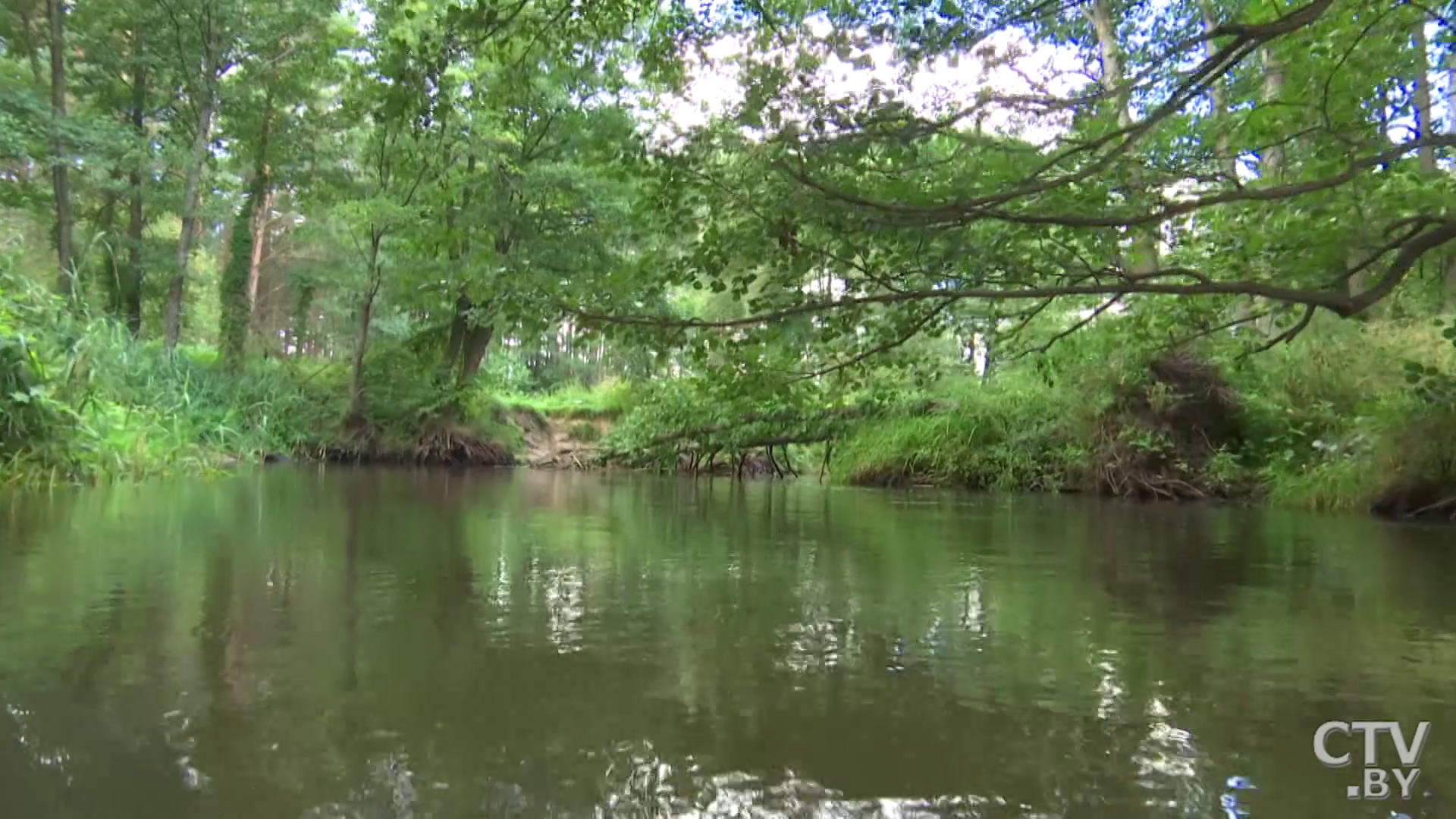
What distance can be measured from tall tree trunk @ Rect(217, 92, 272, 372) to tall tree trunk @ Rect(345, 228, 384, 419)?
175cm

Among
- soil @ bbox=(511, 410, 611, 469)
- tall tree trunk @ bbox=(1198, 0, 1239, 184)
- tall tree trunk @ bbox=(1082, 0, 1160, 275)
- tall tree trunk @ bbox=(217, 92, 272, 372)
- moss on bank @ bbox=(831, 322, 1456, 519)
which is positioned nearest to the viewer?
tall tree trunk @ bbox=(1082, 0, 1160, 275)

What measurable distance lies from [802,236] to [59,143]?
1102 cm

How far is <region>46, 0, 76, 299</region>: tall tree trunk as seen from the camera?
10195 mm

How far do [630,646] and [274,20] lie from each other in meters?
12.6

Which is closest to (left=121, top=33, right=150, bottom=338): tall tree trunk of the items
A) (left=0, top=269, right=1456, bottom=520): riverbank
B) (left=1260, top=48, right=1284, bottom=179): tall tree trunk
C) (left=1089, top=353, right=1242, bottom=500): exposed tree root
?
(left=0, top=269, right=1456, bottom=520): riverbank

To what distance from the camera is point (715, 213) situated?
12.0ft

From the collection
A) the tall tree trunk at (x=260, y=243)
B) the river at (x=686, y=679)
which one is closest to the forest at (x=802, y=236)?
the river at (x=686, y=679)

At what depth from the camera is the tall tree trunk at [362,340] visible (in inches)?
473

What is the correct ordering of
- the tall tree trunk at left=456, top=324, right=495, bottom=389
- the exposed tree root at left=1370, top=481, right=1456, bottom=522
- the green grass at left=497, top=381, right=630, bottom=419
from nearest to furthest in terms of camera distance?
1. the exposed tree root at left=1370, top=481, right=1456, bottom=522
2. the tall tree trunk at left=456, top=324, right=495, bottom=389
3. the green grass at left=497, top=381, right=630, bottom=419

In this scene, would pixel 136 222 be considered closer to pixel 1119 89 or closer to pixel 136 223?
pixel 136 223

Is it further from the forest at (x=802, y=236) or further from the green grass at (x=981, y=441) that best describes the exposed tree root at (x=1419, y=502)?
the green grass at (x=981, y=441)

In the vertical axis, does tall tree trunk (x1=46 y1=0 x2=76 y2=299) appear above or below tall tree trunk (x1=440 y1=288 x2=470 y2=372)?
above

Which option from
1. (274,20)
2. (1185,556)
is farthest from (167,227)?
(1185,556)

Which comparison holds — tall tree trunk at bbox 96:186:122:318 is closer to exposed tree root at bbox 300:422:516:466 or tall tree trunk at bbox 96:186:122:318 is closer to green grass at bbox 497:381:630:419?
exposed tree root at bbox 300:422:516:466
